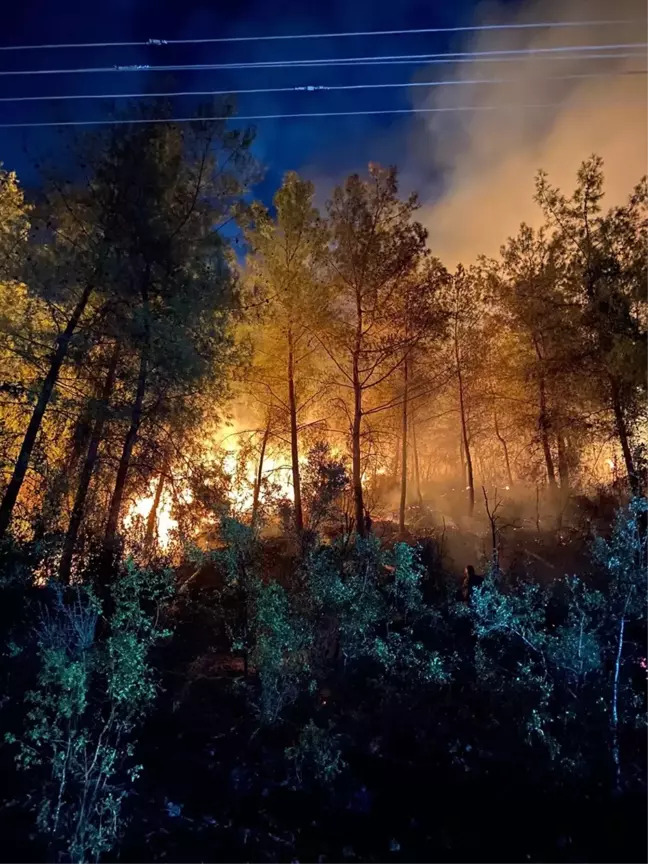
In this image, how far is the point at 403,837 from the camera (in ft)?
17.3

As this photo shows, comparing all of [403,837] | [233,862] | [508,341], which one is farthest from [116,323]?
[508,341]

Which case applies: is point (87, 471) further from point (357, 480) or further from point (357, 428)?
point (357, 428)

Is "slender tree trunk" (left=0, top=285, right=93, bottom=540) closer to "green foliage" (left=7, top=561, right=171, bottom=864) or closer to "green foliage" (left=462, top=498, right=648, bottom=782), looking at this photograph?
"green foliage" (left=7, top=561, right=171, bottom=864)

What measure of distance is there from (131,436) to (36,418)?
1869mm

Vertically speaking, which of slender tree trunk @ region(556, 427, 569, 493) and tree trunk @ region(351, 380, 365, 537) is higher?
slender tree trunk @ region(556, 427, 569, 493)

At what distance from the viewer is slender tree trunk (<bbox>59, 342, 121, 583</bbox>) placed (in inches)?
366

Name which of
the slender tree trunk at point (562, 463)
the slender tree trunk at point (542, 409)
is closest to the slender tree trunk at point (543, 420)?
the slender tree trunk at point (542, 409)

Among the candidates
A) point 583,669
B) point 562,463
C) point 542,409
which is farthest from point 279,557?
point 562,463

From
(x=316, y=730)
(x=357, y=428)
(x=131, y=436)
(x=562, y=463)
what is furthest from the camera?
(x=562, y=463)

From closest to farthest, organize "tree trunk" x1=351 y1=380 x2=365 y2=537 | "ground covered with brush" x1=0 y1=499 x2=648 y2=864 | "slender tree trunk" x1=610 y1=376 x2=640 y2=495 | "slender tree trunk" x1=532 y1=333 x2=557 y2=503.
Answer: "ground covered with brush" x1=0 y1=499 x2=648 y2=864, "tree trunk" x1=351 y1=380 x2=365 y2=537, "slender tree trunk" x1=610 y1=376 x2=640 y2=495, "slender tree trunk" x1=532 y1=333 x2=557 y2=503

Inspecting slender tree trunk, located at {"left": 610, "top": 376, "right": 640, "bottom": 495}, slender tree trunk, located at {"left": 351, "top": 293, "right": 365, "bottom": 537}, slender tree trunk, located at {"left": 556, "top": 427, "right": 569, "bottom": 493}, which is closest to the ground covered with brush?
slender tree trunk, located at {"left": 351, "top": 293, "right": 365, "bottom": 537}

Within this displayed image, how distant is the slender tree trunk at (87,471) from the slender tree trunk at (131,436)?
0.55m

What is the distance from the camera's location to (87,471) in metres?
9.71

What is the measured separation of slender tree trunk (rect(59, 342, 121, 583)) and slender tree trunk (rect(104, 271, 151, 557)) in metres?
0.55
